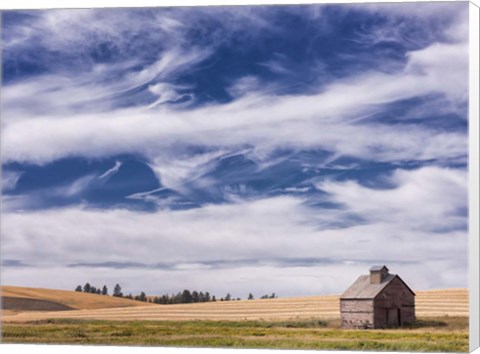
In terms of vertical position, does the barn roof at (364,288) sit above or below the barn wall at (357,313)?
above

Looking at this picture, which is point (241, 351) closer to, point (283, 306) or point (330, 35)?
point (283, 306)

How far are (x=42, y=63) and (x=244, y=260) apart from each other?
724cm

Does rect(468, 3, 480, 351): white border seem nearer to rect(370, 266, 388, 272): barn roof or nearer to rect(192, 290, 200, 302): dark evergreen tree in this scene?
rect(370, 266, 388, 272): barn roof

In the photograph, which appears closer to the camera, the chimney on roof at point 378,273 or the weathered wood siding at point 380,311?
the chimney on roof at point 378,273

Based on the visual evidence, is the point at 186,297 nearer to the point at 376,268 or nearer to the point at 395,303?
the point at 376,268

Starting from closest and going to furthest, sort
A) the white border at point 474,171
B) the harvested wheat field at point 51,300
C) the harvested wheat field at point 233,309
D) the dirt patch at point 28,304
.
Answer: the white border at point 474,171 → the harvested wheat field at point 233,309 → the harvested wheat field at point 51,300 → the dirt patch at point 28,304

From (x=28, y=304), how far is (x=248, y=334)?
5.74 meters

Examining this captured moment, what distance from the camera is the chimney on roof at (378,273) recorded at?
116ft

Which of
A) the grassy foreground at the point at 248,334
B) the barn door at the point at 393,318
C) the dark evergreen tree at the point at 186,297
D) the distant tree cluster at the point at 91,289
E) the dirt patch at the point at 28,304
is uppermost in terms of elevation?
the distant tree cluster at the point at 91,289

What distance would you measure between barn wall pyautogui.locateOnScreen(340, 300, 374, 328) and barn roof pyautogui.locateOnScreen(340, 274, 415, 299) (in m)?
0.18

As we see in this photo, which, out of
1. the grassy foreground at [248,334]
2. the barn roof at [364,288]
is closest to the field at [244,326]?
the grassy foreground at [248,334]

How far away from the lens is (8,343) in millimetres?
38250

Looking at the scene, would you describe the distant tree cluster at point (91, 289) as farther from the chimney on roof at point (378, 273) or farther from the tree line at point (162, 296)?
the chimney on roof at point (378, 273)

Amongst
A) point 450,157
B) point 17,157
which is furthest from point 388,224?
point 17,157
